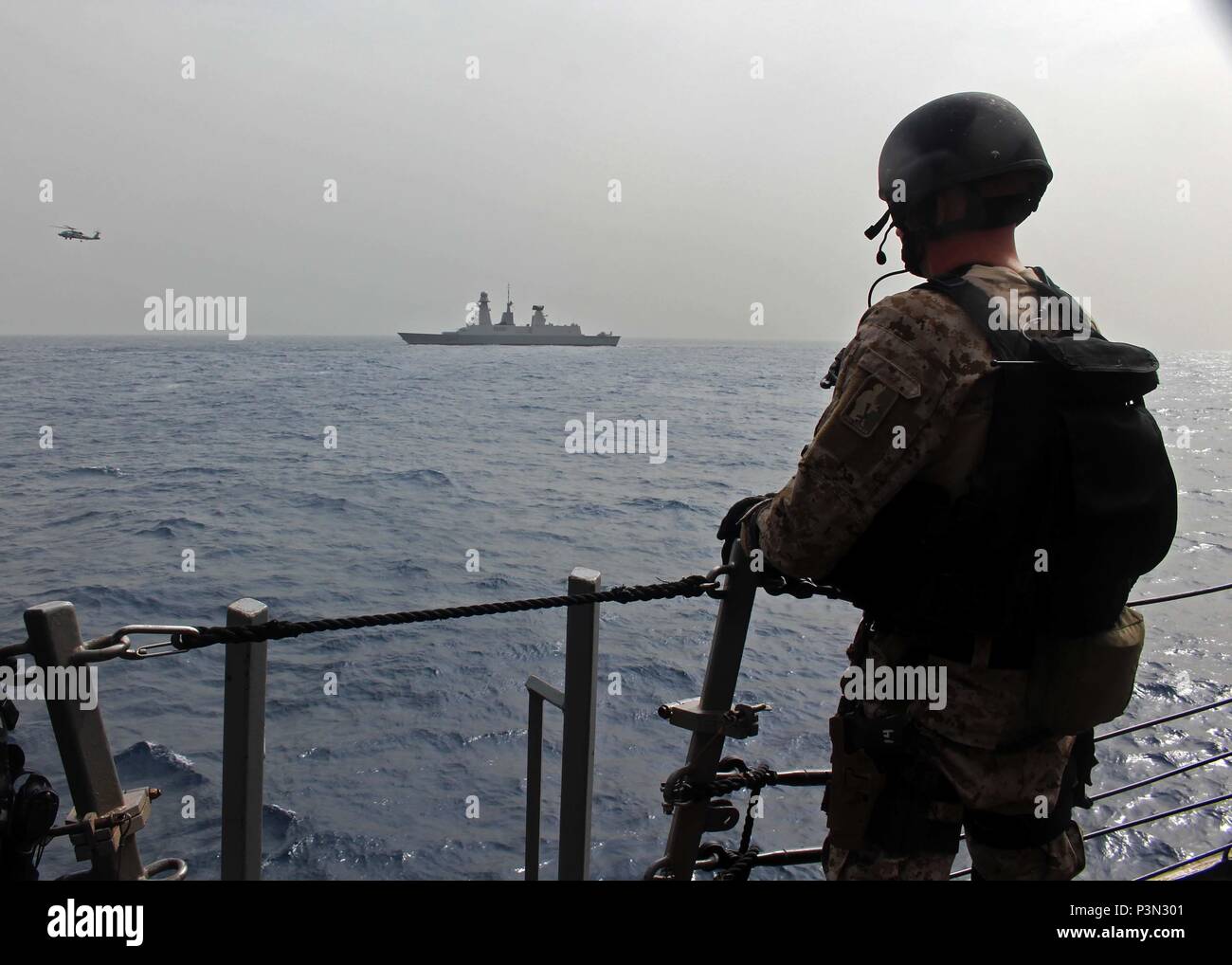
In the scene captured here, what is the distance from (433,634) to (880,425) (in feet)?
35.1

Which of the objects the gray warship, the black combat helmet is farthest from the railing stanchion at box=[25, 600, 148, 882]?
the gray warship

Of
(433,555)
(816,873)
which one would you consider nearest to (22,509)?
(433,555)

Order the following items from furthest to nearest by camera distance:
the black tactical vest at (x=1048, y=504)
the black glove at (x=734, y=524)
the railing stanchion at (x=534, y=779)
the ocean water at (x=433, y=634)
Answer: the ocean water at (x=433, y=634) < the railing stanchion at (x=534, y=779) < the black glove at (x=734, y=524) < the black tactical vest at (x=1048, y=504)

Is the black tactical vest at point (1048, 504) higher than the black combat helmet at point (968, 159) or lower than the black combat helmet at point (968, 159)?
lower

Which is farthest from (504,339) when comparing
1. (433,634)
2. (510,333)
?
(433,634)

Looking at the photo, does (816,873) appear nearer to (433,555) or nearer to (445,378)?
(433,555)

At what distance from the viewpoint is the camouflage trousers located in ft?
6.45

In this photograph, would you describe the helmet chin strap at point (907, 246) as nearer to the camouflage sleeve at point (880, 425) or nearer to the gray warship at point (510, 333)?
the camouflage sleeve at point (880, 425)

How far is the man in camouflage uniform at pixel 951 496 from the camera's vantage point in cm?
187

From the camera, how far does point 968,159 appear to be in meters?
2.10

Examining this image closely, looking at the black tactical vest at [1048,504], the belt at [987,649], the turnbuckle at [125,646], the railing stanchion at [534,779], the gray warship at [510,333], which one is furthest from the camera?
the gray warship at [510,333]

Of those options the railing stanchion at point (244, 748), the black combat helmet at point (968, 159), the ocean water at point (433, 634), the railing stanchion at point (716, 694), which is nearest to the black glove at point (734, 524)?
the railing stanchion at point (716, 694)

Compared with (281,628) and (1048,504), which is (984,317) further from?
(281,628)
